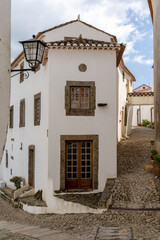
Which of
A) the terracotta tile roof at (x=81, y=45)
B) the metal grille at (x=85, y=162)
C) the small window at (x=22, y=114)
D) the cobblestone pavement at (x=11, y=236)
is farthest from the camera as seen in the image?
the small window at (x=22, y=114)

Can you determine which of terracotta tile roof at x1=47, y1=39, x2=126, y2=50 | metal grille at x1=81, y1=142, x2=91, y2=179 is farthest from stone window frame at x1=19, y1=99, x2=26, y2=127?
terracotta tile roof at x1=47, y1=39, x2=126, y2=50

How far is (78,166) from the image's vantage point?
37.6 ft

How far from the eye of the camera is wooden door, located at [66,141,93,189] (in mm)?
11469

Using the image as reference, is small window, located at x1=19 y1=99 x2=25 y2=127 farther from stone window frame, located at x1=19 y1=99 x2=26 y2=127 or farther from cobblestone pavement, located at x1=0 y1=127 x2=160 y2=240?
cobblestone pavement, located at x1=0 y1=127 x2=160 y2=240

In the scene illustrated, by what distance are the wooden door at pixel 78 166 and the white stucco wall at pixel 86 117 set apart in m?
0.42

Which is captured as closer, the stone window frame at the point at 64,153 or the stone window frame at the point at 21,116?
the stone window frame at the point at 64,153

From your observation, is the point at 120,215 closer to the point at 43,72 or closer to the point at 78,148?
the point at 78,148

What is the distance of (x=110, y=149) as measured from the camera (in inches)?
457

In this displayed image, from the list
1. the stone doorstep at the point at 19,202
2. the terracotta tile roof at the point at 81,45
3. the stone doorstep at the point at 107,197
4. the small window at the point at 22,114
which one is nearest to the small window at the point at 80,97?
the terracotta tile roof at the point at 81,45

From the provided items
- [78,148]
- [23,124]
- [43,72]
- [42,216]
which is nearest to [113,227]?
[42,216]

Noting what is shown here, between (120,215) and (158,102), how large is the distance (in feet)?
22.1

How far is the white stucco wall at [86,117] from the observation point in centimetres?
1135

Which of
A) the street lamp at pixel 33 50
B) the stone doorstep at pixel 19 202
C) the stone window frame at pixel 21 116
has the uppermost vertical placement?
the street lamp at pixel 33 50

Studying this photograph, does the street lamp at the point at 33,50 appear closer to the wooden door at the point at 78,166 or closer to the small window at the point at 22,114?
the wooden door at the point at 78,166
